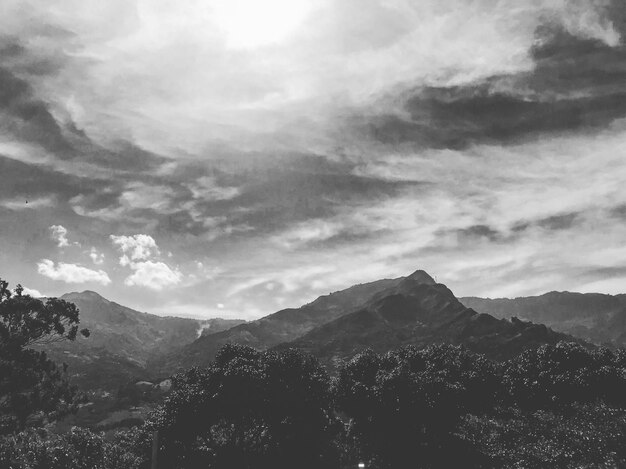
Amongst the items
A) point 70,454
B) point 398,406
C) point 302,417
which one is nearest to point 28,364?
point 70,454

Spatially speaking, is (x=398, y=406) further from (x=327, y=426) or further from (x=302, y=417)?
(x=302, y=417)

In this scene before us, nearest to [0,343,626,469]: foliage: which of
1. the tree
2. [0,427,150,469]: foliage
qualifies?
[0,427,150,469]: foliage

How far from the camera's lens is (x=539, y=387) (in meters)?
54.9

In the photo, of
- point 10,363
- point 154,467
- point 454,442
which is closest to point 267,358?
point 454,442

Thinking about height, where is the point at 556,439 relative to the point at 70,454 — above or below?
below

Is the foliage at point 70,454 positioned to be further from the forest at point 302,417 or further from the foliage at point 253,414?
the foliage at point 253,414

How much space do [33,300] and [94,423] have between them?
121714 millimetres

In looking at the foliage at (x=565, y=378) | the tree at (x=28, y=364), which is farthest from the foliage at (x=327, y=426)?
the tree at (x=28, y=364)

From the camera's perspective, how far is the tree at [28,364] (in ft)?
88.0

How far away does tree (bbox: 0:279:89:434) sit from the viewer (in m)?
26.8

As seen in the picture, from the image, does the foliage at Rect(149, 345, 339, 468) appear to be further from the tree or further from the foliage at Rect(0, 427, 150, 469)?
the tree

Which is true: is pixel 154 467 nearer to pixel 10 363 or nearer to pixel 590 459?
pixel 10 363

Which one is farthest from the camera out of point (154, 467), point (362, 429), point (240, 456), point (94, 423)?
point (94, 423)

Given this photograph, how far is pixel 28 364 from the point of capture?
27641 millimetres
